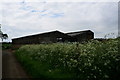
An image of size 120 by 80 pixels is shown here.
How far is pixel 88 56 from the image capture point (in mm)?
8539

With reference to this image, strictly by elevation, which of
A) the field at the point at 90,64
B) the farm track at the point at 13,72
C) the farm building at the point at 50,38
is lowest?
the farm track at the point at 13,72

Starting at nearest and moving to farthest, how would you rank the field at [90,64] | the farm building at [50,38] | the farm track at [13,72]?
the field at [90,64] < the farm track at [13,72] < the farm building at [50,38]

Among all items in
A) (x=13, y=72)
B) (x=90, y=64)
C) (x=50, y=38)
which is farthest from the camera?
(x=50, y=38)

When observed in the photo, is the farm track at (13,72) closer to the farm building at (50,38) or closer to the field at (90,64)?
the field at (90,64)

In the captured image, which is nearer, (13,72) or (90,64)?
(90,64)

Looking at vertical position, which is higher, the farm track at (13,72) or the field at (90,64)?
the field at (90,64)

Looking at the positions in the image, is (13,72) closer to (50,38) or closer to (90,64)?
(90,64)

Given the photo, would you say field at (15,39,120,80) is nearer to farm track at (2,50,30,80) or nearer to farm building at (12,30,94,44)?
farm track at (2,50,30,80)

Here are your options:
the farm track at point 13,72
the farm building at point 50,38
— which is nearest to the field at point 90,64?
the farm track at point 13,72

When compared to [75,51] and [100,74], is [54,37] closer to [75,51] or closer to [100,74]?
[75,51]

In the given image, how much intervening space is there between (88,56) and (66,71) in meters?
1.58

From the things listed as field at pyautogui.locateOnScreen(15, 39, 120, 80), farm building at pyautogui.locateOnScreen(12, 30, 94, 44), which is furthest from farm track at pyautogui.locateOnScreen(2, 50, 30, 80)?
farm building at pyautogui.locateOnScreen(12, 30, 94, 44)

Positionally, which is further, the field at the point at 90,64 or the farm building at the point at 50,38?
the farm building at the point at 50,38

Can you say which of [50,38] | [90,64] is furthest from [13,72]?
[50,38]
